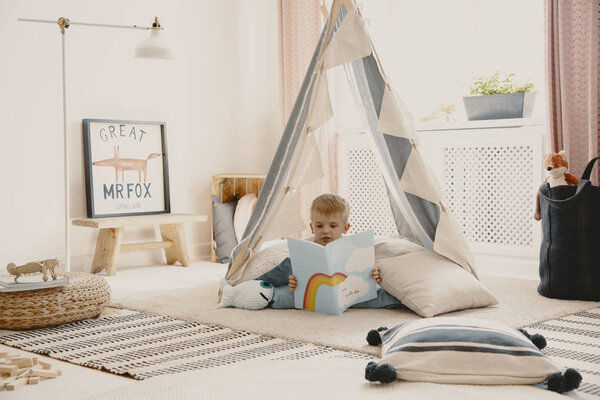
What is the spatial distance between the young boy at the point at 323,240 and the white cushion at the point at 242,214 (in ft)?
5.01

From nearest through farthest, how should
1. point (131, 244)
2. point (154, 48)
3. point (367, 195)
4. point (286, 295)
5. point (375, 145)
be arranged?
point (286, 295) → point (375, 145) → point (154, 48) → point (131, 244) → point (367, 195)

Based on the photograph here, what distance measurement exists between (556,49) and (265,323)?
2.13 metres

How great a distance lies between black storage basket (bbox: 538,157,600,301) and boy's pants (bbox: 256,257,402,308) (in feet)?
2.52

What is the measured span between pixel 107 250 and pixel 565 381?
290 centimetres

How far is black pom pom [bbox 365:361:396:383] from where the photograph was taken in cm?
187

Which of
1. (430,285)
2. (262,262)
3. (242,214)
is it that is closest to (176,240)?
(242,214)

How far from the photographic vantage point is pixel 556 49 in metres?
3.71

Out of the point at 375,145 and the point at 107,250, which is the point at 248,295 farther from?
the point at 107,250

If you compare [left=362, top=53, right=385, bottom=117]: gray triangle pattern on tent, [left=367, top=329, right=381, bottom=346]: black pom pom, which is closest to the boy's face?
[left=362, top=53, right=385, bottom=117]: gray triangle pattern on tent

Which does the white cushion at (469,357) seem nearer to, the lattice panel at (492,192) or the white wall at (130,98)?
the lattice panel at (492,192)

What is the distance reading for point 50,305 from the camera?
8.84 ft

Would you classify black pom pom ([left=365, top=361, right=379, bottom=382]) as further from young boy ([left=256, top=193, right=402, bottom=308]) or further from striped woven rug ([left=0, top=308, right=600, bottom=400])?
young boy ([left=256, top=193, right=402, bottom=308])

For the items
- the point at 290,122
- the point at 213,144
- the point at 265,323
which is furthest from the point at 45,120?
the point at 265,323

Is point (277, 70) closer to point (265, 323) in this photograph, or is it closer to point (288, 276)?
point (288, 276)
